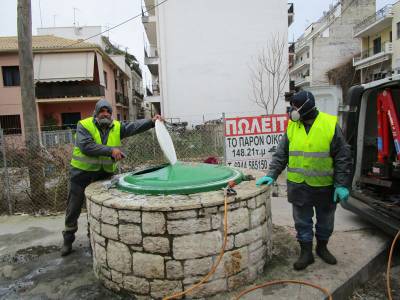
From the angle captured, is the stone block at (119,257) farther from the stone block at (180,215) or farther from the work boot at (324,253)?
the work boot at (324,253)

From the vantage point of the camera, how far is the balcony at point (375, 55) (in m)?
27.1

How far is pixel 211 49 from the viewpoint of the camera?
20.0 m

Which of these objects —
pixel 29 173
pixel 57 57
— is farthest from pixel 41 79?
pixel 29 173

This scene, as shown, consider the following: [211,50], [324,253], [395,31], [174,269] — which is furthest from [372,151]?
[395,31]

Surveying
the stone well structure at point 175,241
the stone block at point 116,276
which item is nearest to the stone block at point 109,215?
the stone well structure at point 175,241

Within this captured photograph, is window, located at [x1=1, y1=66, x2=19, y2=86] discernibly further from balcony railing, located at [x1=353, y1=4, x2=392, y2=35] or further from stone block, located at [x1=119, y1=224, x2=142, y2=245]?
balcony railing, located at [x1=353, y1=4, x2=392, y2=35]

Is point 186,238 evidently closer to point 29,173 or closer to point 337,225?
point 337,225

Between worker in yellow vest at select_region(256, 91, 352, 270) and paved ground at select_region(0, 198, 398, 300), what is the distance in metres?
0.22

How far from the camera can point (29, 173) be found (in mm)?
6594

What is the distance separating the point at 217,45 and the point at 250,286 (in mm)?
18508

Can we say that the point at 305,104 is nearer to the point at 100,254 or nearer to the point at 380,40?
the point at 100,254

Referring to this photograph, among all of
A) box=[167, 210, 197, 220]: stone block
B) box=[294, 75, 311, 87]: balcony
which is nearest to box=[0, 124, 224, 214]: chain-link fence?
box=[167, 210, 197, 220]: stone block

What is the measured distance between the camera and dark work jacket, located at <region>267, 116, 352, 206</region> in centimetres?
307

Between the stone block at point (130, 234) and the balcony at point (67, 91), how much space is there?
19228 millimetres
